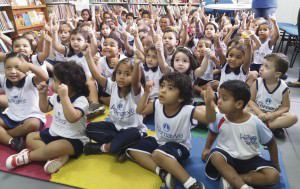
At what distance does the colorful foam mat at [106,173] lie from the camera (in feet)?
4.99

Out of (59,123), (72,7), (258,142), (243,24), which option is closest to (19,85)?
(59,123)

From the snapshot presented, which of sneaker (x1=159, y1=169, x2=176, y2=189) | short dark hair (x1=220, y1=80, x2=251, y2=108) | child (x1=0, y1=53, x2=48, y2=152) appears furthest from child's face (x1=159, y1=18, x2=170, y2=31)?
sneaker (x1=159, y1=169, x2=176, y2=189)

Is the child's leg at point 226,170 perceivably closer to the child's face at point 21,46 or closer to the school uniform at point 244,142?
the school uniform at point 244,142

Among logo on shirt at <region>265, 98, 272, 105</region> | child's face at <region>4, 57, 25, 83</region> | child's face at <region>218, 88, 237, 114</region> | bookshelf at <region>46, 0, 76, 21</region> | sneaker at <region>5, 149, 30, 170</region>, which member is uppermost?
bookshelf at <region>46, 0, 76, 21</region>

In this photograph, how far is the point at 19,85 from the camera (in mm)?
1824

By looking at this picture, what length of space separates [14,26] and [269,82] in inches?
168

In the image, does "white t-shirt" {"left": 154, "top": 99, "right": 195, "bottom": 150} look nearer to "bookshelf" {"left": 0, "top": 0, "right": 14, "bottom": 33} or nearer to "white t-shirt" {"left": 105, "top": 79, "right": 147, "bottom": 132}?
"white t-shirt" {"left": 105, "top": 79, "right": 147, "bottom": 132}

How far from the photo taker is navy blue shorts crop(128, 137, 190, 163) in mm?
1513

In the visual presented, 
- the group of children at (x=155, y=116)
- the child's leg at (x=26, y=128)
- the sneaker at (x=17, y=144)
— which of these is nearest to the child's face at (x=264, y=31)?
the group of children at (x=155, y=116)

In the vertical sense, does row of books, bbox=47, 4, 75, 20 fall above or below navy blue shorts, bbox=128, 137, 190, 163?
above

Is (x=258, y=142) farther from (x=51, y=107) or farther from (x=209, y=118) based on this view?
(x=51, y=107)

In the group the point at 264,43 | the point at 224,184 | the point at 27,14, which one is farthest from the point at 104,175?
A: the point at 27,14

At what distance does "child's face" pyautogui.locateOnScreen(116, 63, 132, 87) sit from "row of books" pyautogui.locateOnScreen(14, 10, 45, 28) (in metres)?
3.72

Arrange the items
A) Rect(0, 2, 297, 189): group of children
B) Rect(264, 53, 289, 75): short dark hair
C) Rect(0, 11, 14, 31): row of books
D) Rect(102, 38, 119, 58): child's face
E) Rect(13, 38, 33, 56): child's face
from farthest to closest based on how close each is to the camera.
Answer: Rect(0, 11, 14, 31): row of books
Rect(102, 38, 119, 58): child's face
Rect(13, 38, 33, 56): child's face
Rect(264, 53, 289, 75): short dark hair
Rect(0, 2, 297, 189): group of children
